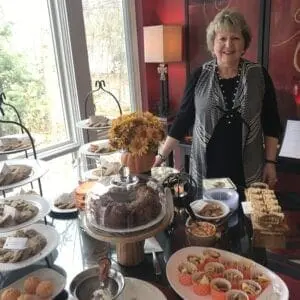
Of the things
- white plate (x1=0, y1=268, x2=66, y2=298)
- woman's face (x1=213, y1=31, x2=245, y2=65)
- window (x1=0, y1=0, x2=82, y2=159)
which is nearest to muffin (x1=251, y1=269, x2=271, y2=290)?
white plate (x1=0, y1=268, x2=66, y2=298)

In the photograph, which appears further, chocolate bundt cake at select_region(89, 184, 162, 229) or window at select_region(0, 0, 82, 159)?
window at select_region(0, 0, 82, 159)

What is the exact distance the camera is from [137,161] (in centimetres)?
144

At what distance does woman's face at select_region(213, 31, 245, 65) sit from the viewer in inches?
67.2

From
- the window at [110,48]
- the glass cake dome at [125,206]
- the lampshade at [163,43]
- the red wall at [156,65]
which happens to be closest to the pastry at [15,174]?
the glass cake dome at [125,206]

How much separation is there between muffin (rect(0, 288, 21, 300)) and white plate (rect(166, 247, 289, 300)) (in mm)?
459

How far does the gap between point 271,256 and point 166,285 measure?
401 mm

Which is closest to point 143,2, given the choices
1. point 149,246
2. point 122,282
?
point 149,246

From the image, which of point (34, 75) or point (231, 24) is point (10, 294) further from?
point (34, 75)

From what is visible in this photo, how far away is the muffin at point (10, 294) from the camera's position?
96 cm

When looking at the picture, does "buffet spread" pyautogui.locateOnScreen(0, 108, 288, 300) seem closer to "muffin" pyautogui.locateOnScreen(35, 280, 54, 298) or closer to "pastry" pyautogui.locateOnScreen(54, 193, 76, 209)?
"muffin" pyautogui.locateOnScreen(35, 280, 54, 298)

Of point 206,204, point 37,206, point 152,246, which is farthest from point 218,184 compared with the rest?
point 37,206

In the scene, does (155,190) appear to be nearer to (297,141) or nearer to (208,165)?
(208,165)

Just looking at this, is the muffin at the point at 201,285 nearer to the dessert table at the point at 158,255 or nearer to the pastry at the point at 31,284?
the dessert table at the point at 158,255

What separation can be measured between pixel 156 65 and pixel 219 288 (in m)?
2.77
